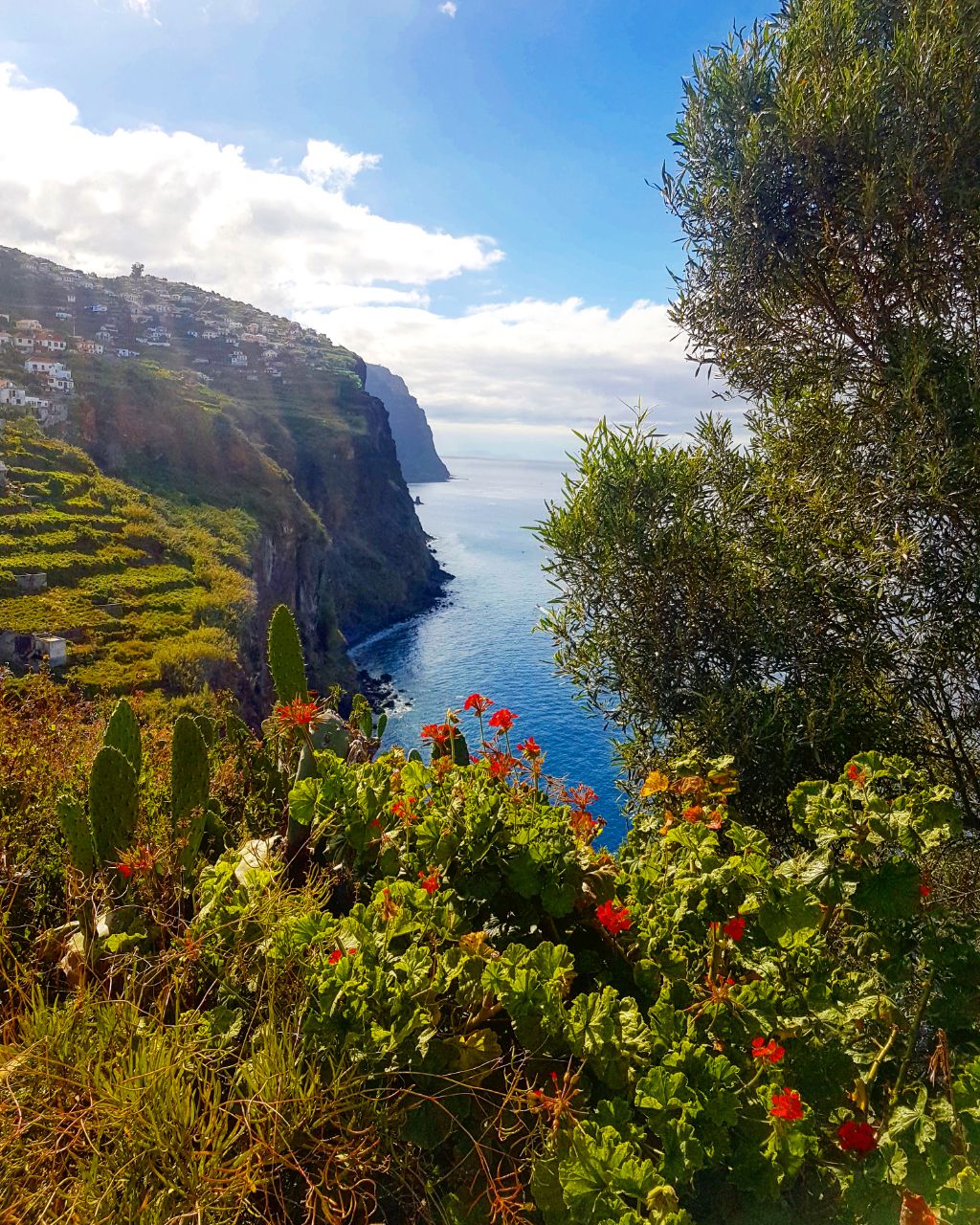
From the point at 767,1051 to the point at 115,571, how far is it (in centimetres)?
3886

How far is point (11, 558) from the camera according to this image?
31016mm

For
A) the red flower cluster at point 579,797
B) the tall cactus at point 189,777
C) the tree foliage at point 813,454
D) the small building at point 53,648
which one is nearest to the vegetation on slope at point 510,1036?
the red flower cluster at point 579,797

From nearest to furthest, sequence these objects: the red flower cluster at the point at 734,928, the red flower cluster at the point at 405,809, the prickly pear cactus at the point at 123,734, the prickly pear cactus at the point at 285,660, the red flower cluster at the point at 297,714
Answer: the red flower cluster at the point at 734,928
the red flower cluster at the point at 405,809
the red flower cluster at the point at 297,714
the prickly pear cactus at the point at 123,734
the prickly pear cactus at the point at 285,660

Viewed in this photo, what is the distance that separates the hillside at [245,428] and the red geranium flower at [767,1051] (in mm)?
35208

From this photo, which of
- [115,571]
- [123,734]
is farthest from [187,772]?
[115,571]

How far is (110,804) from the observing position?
3.18 metres

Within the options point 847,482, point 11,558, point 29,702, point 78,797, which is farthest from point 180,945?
point 11,558

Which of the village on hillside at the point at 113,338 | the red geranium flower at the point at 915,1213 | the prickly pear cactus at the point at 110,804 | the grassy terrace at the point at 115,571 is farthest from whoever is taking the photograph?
the village on hillside at the point at 113,338

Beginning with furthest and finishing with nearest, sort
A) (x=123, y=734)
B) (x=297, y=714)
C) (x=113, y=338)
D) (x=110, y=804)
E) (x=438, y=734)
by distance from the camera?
(x=113, y=338) → (x=123, y=734) → (x=438, y=734) → (x=297, y=714) → (x=110, y=804)

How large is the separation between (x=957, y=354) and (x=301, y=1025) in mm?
6151

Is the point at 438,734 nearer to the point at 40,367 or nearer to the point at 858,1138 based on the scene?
the point at 858,1138

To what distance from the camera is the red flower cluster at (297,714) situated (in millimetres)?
3570

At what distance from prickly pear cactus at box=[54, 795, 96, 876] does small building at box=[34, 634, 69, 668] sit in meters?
25.5

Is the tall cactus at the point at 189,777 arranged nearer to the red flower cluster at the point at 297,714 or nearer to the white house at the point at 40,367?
the red flower cluster at the point at 297,714
